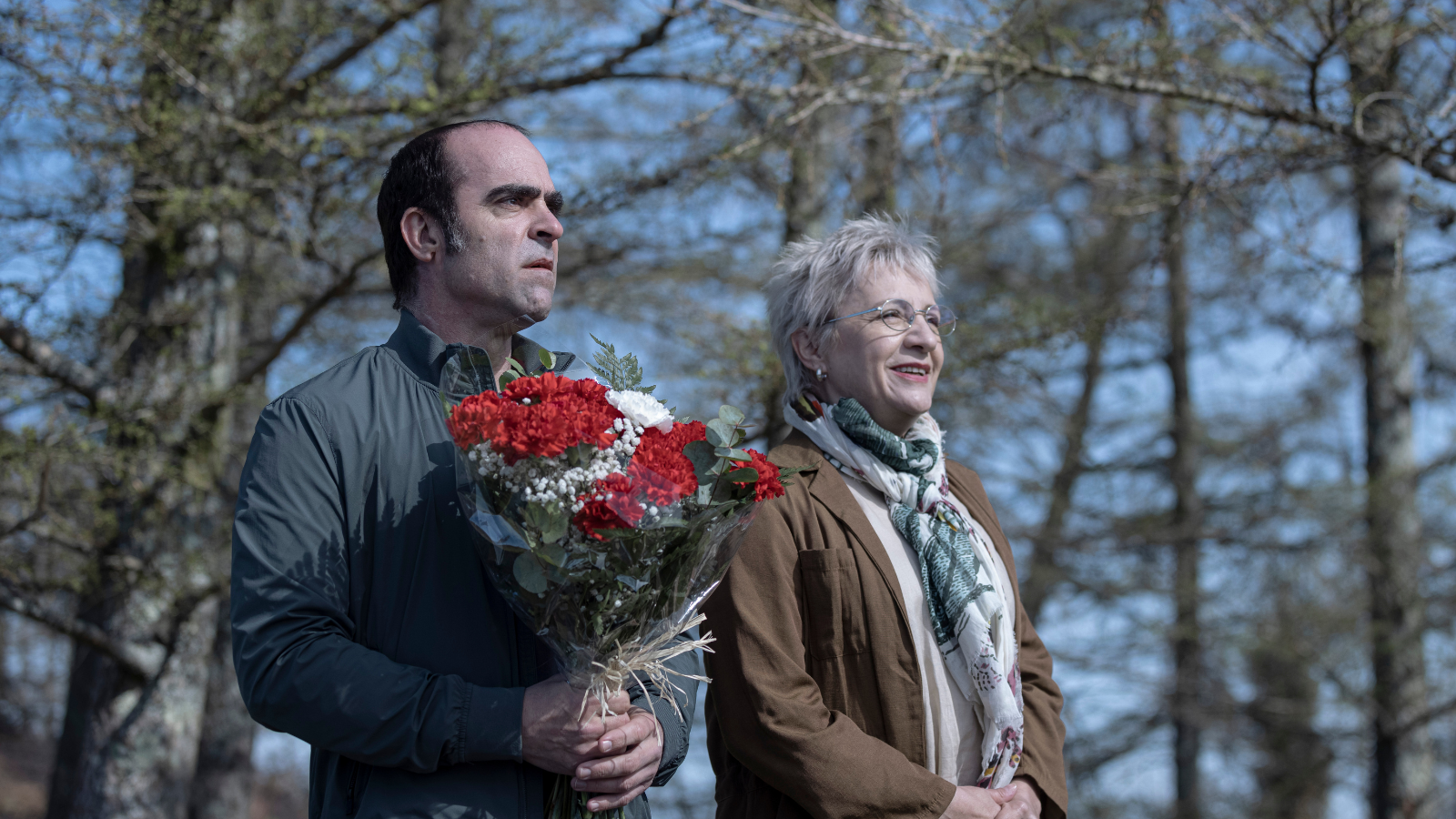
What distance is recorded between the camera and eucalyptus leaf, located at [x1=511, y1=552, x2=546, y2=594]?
1665mm

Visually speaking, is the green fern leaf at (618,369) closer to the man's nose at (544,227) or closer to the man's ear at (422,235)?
the man's nose at (544,227)

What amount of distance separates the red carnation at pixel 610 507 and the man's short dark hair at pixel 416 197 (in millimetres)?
833

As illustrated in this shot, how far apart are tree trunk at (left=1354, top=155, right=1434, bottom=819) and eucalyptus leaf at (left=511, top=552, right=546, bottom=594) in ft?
20.7

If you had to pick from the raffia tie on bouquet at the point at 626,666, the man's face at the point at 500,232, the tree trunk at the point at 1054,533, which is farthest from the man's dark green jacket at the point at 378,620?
the tree trunk at the point at 1054,533

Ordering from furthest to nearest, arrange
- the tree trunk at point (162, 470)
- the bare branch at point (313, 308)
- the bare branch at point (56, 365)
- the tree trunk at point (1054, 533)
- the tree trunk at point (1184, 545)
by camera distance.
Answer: the tree trunk at point (1184, 545) < the tree trunk at point (1054, 533) < the bare branch at point (313, 308) < the tree trunk at point (162, 470) < the bare branch at point (56, 365)

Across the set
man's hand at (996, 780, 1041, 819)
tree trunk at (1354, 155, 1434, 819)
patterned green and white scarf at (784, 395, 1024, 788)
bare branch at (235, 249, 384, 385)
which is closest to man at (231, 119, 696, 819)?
patterned green and white scarf at (784, 395, 1024, 788)

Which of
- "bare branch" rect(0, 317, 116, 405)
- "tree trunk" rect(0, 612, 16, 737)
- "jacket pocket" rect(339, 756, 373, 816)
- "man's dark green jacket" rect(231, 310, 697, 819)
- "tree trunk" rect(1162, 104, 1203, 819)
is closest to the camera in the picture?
"man's dark green jacket" rect(231, 310, 697, 819)

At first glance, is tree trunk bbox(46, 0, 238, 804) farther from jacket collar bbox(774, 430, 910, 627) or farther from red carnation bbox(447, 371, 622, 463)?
red carnation bbox(447, 371, 622, 463)

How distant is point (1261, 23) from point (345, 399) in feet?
11.8

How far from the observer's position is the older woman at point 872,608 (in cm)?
227

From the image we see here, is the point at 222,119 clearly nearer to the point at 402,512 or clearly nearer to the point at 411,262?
the point at 411,262

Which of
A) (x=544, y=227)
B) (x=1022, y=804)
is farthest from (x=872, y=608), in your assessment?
(x=544, y=227)

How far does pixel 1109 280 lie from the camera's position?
10.0m

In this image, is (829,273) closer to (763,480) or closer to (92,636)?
(763,480)
